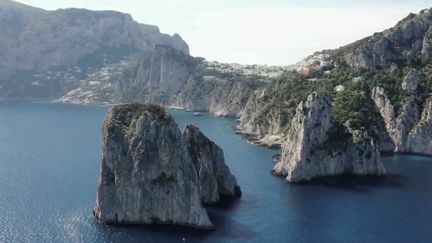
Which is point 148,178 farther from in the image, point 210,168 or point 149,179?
point 210,168

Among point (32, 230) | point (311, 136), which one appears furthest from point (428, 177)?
point (32, 230)

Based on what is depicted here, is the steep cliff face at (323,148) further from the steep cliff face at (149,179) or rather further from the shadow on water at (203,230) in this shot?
the steep cliff face at (149,179)

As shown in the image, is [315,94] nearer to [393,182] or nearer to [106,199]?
[393,182]

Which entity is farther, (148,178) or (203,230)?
(148,178)

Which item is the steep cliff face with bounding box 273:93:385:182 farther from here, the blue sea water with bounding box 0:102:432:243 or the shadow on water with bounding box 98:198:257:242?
the shadow on water with bounding box 98:198:257:242

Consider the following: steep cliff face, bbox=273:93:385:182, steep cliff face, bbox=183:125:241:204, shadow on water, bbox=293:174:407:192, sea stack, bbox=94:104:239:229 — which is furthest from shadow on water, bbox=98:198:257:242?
steep cliff face, bbox=273:93:385:182

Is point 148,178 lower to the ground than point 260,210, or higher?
higher

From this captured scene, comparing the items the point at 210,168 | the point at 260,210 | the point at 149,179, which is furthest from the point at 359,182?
the point at 149,179
